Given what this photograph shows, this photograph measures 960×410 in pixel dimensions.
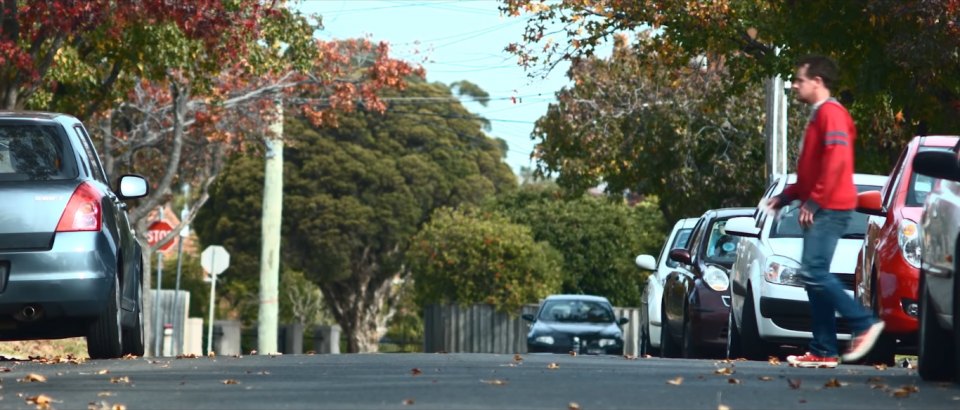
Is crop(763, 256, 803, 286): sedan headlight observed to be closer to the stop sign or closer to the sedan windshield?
the sedan windshield

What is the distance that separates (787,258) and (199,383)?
214 inches

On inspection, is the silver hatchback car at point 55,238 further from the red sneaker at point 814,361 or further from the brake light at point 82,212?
the red sneaker at point 814,361

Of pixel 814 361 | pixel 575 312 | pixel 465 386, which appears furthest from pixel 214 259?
pixel 465 386

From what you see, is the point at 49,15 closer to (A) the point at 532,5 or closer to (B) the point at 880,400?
(A) the point at 532,5

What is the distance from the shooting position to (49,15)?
2028 centimetres

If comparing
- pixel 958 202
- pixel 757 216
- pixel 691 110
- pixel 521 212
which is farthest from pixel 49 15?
pixel 521 212

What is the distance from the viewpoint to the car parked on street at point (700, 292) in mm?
16328

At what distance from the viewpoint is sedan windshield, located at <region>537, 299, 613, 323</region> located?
30547 millimetres

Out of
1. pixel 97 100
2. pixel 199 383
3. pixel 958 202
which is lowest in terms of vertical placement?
pixel 199 383

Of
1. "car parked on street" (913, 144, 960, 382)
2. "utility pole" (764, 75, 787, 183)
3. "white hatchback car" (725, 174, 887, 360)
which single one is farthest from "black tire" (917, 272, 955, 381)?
"utility pole" (764, 75, 787, 183)

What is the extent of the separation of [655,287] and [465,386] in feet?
35.0

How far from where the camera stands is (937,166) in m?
9.62

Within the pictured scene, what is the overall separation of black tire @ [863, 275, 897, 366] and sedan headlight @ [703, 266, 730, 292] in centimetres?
270

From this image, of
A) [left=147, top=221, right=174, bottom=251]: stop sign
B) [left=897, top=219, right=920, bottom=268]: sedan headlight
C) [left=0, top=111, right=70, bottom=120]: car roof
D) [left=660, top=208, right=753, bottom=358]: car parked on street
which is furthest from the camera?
[left=147, top=221, right=174, bottom=251]: stop sign
